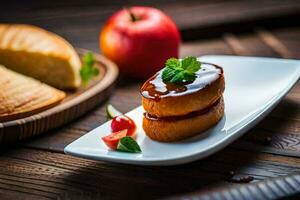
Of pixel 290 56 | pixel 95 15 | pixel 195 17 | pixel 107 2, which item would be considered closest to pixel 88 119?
pixel 290 56

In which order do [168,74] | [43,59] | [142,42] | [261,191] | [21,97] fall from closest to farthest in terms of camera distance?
[261,191] < [168,74] < [21,97] < [43,59] < [142,42]

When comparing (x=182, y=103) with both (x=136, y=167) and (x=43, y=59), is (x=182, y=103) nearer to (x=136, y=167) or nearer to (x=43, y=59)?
(x=136, y=167)

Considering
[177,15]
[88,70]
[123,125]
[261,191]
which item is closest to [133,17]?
[88,70]

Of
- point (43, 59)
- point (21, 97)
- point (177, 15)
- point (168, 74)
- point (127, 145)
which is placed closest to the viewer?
point (127, 145)

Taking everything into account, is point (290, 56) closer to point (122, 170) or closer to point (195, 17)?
point (195, 17)

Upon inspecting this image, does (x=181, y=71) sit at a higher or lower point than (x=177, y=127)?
higher
